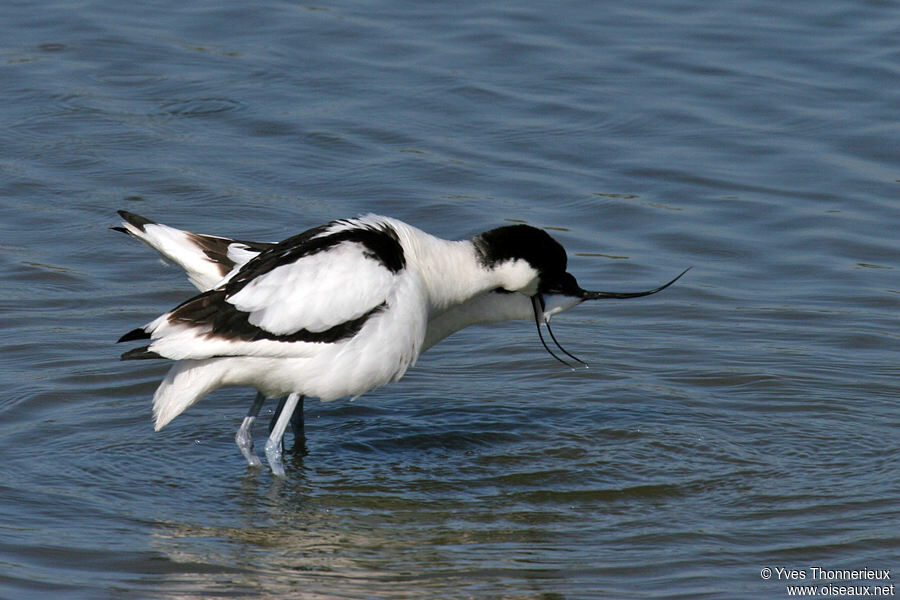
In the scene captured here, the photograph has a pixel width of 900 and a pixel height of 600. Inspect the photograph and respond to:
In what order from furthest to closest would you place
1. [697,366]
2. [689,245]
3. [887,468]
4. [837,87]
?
[837,87] → [689,245] → [697,366] → [887,468]

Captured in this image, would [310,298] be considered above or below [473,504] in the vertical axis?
above

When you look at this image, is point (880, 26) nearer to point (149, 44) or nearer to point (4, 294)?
point (149, 44)

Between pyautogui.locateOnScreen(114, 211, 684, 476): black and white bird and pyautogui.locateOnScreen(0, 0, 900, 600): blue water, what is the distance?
553 millimetres

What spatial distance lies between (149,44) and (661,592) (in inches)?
387

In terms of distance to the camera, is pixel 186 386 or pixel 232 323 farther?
pixel 186 386

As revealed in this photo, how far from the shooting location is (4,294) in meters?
9.70

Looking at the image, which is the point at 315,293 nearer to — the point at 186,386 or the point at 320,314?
the point at 320,314

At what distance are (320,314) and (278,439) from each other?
852 millimetres

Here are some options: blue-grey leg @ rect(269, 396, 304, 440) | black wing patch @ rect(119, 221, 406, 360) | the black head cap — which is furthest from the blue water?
the black head cap

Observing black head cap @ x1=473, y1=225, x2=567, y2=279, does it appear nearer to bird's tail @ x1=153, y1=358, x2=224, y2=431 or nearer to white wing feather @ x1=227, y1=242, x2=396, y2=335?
white wing feather @ x1=227, y1=242, x2=396, y2=335

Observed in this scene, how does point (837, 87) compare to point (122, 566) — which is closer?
point (122, 566)

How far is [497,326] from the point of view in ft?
32.1

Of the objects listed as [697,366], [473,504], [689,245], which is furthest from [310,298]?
[689,245]

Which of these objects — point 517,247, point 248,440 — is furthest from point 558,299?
point 248,440
